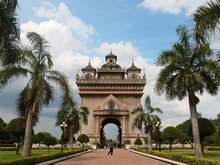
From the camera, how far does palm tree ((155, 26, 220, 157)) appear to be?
19.9 metres

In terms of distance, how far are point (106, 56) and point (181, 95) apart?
203 ft

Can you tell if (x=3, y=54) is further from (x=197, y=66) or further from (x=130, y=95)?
(x=130, y=95)

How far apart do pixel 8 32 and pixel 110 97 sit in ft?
175

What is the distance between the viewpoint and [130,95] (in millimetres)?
70375

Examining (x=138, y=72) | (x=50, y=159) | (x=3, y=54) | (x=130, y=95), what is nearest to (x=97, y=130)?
(x=130, y=95)

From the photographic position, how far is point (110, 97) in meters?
67.0

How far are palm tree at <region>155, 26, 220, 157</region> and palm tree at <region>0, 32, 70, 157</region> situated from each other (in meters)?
7.11

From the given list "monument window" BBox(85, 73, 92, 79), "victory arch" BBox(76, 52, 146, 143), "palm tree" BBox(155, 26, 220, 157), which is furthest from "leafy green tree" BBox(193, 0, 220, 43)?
"monument window" BBox(85, 73, 92, 79)

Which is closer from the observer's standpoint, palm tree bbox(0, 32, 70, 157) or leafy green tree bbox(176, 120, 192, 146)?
palm tree bbox(0, 32, 70, 157)

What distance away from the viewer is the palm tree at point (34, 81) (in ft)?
64.0

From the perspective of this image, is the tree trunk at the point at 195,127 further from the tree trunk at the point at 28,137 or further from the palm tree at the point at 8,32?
the palm tree at the point at 8,32

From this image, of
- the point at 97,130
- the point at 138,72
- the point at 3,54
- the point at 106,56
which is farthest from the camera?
the point at 106,56

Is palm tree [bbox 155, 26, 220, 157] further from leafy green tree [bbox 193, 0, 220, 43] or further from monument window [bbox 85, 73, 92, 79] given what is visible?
monument window [bbox 85, 73, 92, 79]

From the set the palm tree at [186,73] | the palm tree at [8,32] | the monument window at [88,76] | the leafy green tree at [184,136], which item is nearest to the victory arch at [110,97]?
the monument window at [88,76]
